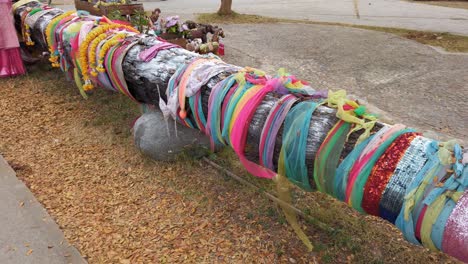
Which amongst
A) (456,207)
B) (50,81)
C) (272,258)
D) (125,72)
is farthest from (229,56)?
(456,207)

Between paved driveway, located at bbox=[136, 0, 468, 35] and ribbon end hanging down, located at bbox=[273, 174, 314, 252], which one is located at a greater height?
ribbon end hanging down, located at bbox=[273, 174, 314, 252]

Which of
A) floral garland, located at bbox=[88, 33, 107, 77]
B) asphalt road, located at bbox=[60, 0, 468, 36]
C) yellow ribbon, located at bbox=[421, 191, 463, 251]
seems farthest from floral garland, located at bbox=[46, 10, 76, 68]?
asphalt road, located at bbox=[60, 0, 468, 36]

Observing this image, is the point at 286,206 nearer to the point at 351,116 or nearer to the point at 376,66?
the point at 351,116

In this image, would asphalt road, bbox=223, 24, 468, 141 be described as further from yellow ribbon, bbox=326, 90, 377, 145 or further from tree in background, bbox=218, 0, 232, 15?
yellow ribbon, bbox=326, 90, 377, 145

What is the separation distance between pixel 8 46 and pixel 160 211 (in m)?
3.92

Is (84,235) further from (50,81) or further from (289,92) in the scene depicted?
(50,81)

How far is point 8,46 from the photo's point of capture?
5621mm

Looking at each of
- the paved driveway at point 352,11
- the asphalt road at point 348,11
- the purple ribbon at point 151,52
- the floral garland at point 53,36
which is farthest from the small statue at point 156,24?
the paved driveway at point 352,11

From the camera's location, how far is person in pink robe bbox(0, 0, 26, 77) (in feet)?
18.0

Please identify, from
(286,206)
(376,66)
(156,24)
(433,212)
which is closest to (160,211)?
(286,206)

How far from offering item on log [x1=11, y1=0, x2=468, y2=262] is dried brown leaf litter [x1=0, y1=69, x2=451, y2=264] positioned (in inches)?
11.1

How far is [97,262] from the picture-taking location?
2605 mm

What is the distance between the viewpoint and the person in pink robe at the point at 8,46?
18.0 ft

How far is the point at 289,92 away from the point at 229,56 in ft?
16.0
